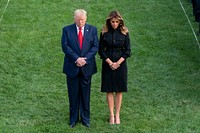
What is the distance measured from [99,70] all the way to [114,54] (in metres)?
2.80

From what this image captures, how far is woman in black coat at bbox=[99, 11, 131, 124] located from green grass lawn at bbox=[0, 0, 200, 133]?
0.69 m

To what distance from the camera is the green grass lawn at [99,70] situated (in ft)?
28.3

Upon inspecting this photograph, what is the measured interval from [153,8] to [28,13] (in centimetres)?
363

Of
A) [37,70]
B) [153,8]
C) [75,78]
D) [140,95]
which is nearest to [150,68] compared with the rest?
[140,95]

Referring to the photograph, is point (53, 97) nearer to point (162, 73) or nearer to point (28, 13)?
point (162, 73)

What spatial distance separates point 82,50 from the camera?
8.08 m

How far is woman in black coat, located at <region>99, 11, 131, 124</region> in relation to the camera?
817 cm

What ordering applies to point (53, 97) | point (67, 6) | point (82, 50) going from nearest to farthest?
point (82, 50) < point (53, 97) < point (67, 6)

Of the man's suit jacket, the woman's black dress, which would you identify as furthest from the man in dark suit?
the woman's black dress

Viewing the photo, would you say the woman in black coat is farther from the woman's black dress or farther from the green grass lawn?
the green grass lawn

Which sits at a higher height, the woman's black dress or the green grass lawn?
the woman's black dress

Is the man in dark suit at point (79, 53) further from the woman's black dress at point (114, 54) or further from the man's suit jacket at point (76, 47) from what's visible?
the woman's black dress at point (114, 54)

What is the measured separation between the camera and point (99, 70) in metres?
11.0

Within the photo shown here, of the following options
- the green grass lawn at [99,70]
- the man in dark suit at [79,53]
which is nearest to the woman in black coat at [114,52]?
the man in dark suit at [79,53]
